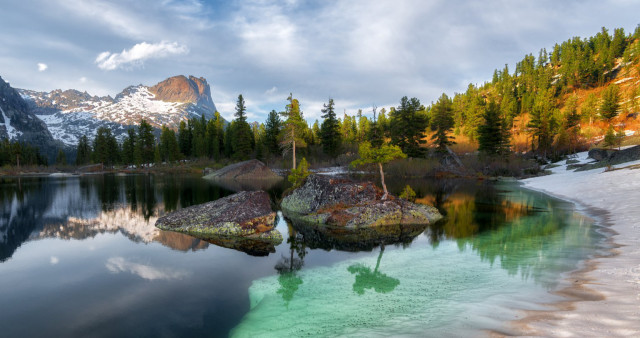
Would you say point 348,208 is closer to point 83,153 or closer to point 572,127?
point 572,127

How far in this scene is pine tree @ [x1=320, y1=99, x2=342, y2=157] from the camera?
73831 millimetres

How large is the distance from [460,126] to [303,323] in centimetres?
11566

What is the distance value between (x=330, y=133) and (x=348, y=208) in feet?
190

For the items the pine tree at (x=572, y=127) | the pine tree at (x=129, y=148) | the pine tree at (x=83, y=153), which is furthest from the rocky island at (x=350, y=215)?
the pine tree at (x=83, y=153)

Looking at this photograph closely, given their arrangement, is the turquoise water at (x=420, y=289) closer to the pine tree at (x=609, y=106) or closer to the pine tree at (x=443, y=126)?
the pine tree at (x=443, y=126)

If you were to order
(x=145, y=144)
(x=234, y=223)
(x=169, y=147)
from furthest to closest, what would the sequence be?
1. (x=145, y=144)
2. (x=169, y=147)
3. (x=234, y=223)

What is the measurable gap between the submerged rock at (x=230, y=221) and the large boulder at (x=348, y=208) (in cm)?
312

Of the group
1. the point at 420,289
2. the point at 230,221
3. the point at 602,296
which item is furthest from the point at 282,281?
the point at 602,296

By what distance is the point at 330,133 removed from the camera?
242 feet

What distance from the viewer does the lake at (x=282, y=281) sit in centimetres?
602

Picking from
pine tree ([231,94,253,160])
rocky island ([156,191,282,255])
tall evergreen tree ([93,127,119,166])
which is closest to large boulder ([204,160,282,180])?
pine tree ([231,94,253,160])

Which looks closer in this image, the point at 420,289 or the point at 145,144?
the point at 420,289

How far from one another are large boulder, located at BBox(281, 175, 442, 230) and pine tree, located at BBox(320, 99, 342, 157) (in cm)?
5333

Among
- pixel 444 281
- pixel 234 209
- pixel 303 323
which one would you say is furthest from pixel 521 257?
pixel 234 209
